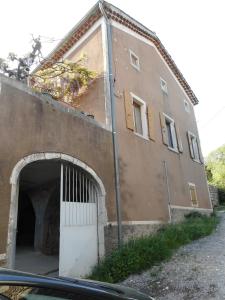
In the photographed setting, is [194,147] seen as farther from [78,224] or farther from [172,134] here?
[78,224]

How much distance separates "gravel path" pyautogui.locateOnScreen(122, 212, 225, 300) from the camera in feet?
16.0

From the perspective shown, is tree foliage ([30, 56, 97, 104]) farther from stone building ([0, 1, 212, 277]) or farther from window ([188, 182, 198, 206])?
window ([188, 182, 198, 206])

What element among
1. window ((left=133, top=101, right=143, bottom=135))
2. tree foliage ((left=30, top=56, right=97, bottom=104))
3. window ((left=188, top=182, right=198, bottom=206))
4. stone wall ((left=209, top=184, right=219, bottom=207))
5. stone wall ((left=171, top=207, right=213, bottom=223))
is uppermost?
tree foliage ((left=30, top=56, right=97, bottom=104))

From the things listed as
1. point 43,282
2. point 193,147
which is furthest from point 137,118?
point 43,282

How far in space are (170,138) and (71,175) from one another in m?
6.89

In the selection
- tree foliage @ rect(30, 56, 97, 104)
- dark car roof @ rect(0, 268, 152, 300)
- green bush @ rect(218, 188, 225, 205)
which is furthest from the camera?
green bush @ rect(218, 188, 225, 205)

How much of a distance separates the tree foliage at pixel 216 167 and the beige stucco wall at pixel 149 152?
10.1 meters

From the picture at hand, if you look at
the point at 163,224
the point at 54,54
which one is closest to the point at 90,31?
the point at 54,54

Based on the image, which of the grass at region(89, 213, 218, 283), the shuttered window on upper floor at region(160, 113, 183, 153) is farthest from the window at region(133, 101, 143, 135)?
the grass at region(89, 213, 218, 283)

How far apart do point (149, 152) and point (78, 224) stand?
432 centimetres

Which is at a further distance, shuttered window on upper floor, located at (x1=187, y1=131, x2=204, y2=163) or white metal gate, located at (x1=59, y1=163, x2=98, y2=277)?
shuttered window on upper floor, located at (x1=187, y1=131, x2=204, y2=163)

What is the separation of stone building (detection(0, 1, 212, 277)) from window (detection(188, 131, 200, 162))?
146 millimetres

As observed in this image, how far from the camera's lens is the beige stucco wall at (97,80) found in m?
9.05

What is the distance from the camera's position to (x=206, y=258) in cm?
662
